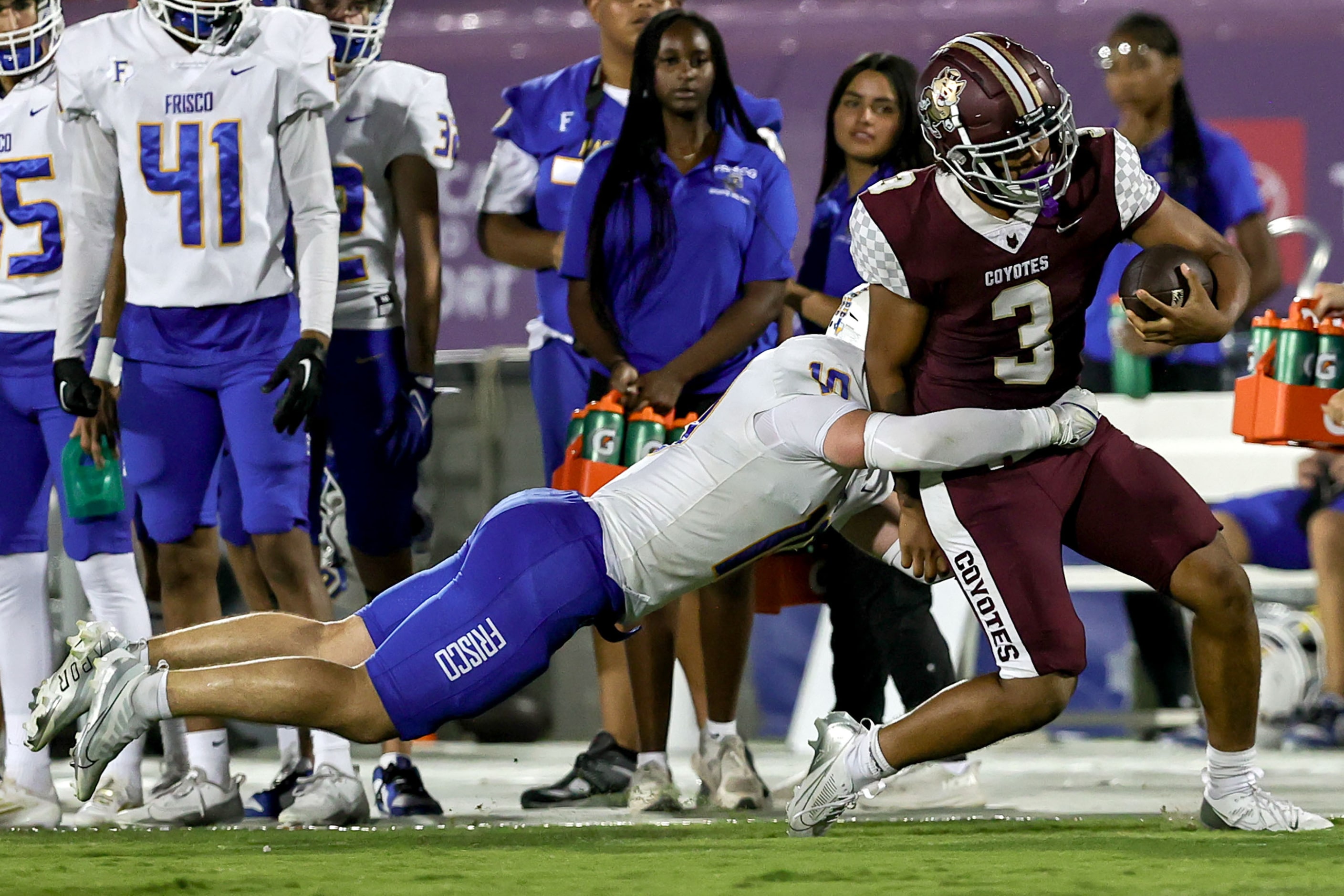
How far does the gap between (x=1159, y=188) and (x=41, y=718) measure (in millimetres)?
2273

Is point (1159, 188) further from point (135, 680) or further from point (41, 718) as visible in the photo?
point (41, 718)

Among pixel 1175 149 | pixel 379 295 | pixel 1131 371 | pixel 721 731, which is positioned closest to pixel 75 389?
pixel 379 295

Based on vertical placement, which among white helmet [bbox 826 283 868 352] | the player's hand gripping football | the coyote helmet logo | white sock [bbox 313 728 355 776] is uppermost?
the coyote helmet logo

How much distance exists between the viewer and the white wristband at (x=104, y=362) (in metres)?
4.25

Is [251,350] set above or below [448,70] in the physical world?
below

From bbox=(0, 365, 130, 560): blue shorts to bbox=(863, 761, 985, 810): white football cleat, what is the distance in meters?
1.91

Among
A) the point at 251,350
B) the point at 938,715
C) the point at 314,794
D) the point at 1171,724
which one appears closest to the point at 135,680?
the point at 314,794

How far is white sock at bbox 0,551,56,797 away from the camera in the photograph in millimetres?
4133

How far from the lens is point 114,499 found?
4.13 m

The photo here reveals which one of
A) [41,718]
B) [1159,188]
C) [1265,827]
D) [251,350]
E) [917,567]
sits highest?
[1159,188]

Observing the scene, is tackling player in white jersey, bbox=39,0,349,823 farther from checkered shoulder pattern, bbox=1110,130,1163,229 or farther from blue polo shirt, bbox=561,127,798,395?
checkered shoulder pattern, bbox=1110,130,1163,229

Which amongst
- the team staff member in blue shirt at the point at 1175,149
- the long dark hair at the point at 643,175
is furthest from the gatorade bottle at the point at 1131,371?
the long dark hair at the point at 643,175

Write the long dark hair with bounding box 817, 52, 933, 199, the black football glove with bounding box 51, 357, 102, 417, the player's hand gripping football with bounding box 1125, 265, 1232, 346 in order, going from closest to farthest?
the player's hand gripping football with bounding box 1125, 265, 1232, 346, the black football glove with bounding box 51, 357, 102, 417, the long dark hair with bounding box 817, 52, 933, 199

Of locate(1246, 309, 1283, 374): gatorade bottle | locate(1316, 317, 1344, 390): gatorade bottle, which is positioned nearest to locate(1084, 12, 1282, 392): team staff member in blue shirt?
locate(1246, 309, 1283, 374): gatorade bottle
